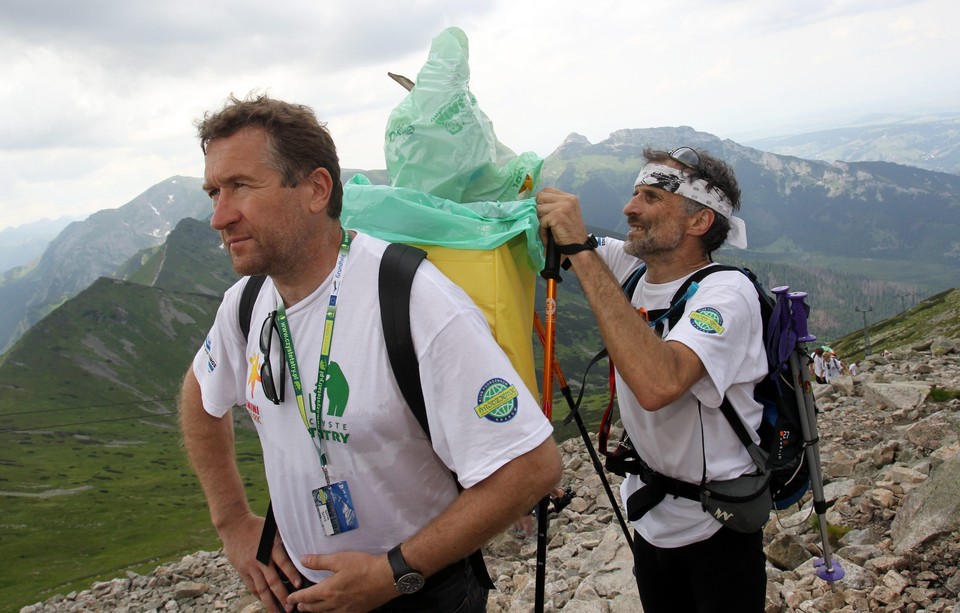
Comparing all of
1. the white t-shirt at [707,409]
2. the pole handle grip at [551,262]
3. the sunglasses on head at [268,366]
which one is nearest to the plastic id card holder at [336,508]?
the sunglasses on head at [268,366]

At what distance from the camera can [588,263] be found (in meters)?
4.11

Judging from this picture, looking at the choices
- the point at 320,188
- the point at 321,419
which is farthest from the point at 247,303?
the point at 321,419

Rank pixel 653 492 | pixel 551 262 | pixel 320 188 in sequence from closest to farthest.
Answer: pixel 320 188, pixel 551 262, pixel 653 492

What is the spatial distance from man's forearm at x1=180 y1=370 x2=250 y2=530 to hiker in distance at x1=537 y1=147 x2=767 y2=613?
239 cm

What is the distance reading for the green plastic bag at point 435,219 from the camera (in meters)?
3.38

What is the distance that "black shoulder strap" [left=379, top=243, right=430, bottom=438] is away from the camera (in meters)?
2.81

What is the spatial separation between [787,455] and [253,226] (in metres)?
3.90

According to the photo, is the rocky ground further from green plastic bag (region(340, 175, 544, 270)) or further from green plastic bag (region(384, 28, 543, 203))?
green plastic bag (region(384, 28, 543, 203))

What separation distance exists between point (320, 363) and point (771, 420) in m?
3.27

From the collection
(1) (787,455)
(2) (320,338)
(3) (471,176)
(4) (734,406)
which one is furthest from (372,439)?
(1) (787,455)

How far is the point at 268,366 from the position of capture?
3.18m

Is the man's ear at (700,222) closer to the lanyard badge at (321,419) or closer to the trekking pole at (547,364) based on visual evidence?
the trekking pole at (547,364)

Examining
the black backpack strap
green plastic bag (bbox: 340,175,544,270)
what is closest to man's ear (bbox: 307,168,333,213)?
green plastic bag (bbox: 340,175,544,270)

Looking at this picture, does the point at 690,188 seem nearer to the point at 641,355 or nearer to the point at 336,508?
the point at 641,355
